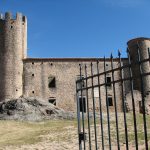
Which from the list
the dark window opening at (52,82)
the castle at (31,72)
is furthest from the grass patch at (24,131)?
the dark window opening at (52,82)

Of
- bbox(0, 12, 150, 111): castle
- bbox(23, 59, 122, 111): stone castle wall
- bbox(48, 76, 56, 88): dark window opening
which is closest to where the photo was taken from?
bbox(0, 12, 150, 111): castle

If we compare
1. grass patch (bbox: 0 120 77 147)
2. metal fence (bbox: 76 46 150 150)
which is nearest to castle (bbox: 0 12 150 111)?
metal fence (bbox: 76 46 150 150)

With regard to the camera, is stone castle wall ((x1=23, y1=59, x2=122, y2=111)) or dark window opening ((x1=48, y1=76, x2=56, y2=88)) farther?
dark window opening ((x1=48, y1=76, x2=56, y2=88))

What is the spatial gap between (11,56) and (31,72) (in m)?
3.00

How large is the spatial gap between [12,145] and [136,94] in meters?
23.5

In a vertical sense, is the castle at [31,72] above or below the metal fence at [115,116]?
above

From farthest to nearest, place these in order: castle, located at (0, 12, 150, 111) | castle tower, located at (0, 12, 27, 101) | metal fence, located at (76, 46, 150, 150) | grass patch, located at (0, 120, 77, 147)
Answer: castle, located at (0, 12, 150, 111) → castle tower, located at (0, 12, 27, 101) → grass patch, located at (0, 120, 77, 147) → metal fence, located at (76, 46, 150, 150)

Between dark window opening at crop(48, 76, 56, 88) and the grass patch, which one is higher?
dark window opening at crop(48, 76, 56, 88)

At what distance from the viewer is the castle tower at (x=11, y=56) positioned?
35.2 m

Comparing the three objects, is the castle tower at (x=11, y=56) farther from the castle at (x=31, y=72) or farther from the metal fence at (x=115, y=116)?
the metal fence at (x=115, y=116)

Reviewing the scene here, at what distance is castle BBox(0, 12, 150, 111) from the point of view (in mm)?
35559

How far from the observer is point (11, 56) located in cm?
3581

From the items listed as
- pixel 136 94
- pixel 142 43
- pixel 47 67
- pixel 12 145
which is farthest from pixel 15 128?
pixel 142 43

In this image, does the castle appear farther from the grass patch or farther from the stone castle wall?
the grass patch
